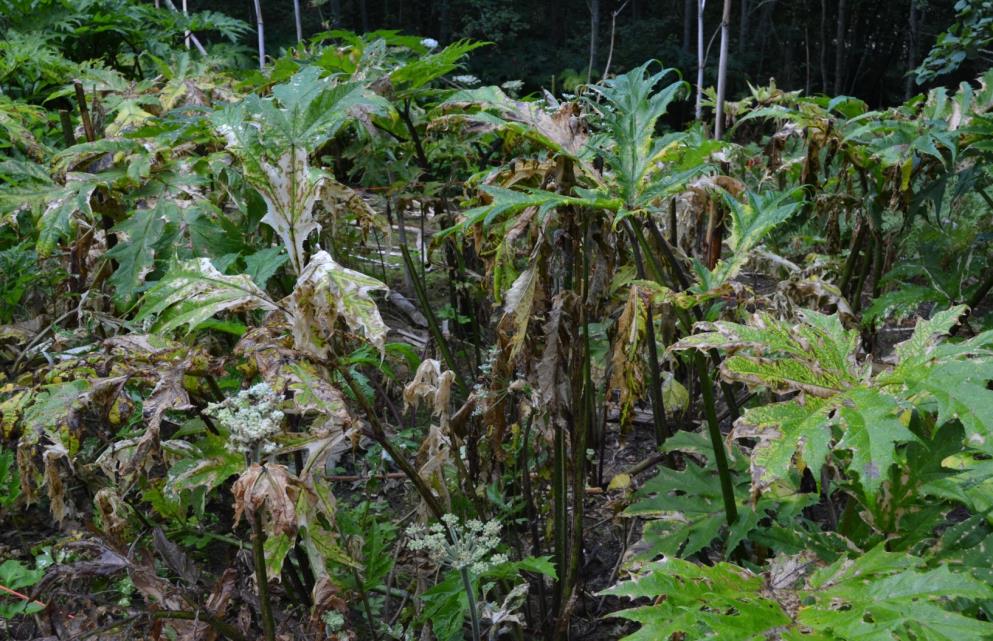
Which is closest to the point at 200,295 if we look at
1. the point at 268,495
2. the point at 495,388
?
the point at 268,495

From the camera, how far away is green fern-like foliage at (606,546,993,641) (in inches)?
43.9

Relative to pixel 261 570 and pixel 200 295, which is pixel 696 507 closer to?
pixel 261 570

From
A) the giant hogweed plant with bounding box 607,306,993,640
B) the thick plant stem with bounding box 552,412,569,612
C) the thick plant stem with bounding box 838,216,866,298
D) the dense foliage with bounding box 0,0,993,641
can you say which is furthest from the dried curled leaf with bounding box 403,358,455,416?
the thick plant stem with bounding box 838,216,866,298

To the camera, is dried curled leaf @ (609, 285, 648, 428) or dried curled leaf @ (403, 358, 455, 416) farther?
dried curled leaf @ (403, 358, 455, 416)

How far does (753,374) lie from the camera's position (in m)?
1.32

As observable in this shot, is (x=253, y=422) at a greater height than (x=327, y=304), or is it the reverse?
(x=327, y=304)

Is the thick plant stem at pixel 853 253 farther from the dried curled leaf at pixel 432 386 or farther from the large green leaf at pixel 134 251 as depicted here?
the large green leaf at pixel 134 251

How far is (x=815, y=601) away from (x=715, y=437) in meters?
0.38

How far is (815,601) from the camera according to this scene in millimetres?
1260

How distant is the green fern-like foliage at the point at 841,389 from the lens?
3.80 feet

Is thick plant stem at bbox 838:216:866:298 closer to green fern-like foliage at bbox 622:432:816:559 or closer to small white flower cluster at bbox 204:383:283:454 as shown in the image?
green fern-like foliage at bbox 622:432:816:559

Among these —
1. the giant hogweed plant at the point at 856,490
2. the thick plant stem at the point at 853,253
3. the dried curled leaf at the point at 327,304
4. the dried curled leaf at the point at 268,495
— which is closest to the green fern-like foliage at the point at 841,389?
the giant hogweed plant at the point at 856,490

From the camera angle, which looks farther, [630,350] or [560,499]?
[560,499]

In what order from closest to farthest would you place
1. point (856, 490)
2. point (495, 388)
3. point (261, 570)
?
point (261, 570), point (856, 490), point (495, 388)
